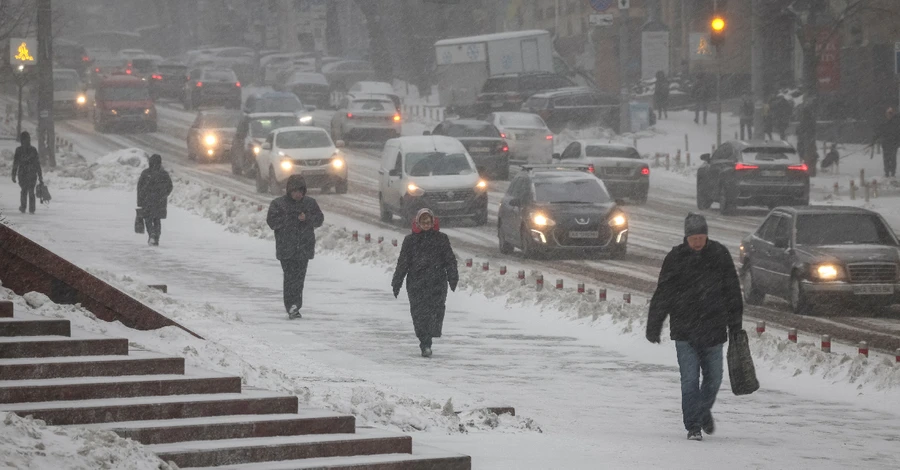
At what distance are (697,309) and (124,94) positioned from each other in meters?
45.2

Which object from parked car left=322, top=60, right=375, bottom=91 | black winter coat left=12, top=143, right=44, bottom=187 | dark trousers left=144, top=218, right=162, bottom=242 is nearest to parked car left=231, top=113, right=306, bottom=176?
black winter coat left=12, top=143, right=44, bottom=187

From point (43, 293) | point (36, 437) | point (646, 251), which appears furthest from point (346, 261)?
point (36, 437)

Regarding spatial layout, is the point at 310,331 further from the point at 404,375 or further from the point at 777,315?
the point at 777,315

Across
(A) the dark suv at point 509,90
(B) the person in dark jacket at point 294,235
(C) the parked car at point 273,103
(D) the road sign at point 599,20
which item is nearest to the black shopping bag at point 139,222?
(B) the person in dark jacket at point 294,235

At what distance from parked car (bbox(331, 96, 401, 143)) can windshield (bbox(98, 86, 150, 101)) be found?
8.98 m

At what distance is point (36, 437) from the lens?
8.02 metres

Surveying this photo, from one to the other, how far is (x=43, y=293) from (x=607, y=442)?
4.53m

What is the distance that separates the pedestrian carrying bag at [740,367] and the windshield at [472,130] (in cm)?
2774

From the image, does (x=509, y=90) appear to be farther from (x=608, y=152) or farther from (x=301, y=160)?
(x=301, y=160)

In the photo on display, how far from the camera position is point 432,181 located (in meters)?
29.4

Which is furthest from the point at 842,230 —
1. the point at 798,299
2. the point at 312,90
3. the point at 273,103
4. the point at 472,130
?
the point at 312,90

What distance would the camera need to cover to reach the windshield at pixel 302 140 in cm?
3547

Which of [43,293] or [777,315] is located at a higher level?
[43,293]

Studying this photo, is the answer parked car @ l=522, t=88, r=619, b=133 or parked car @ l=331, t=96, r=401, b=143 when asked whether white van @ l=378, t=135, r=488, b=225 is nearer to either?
parked car @ l=522, t=88, r=619, b=133
